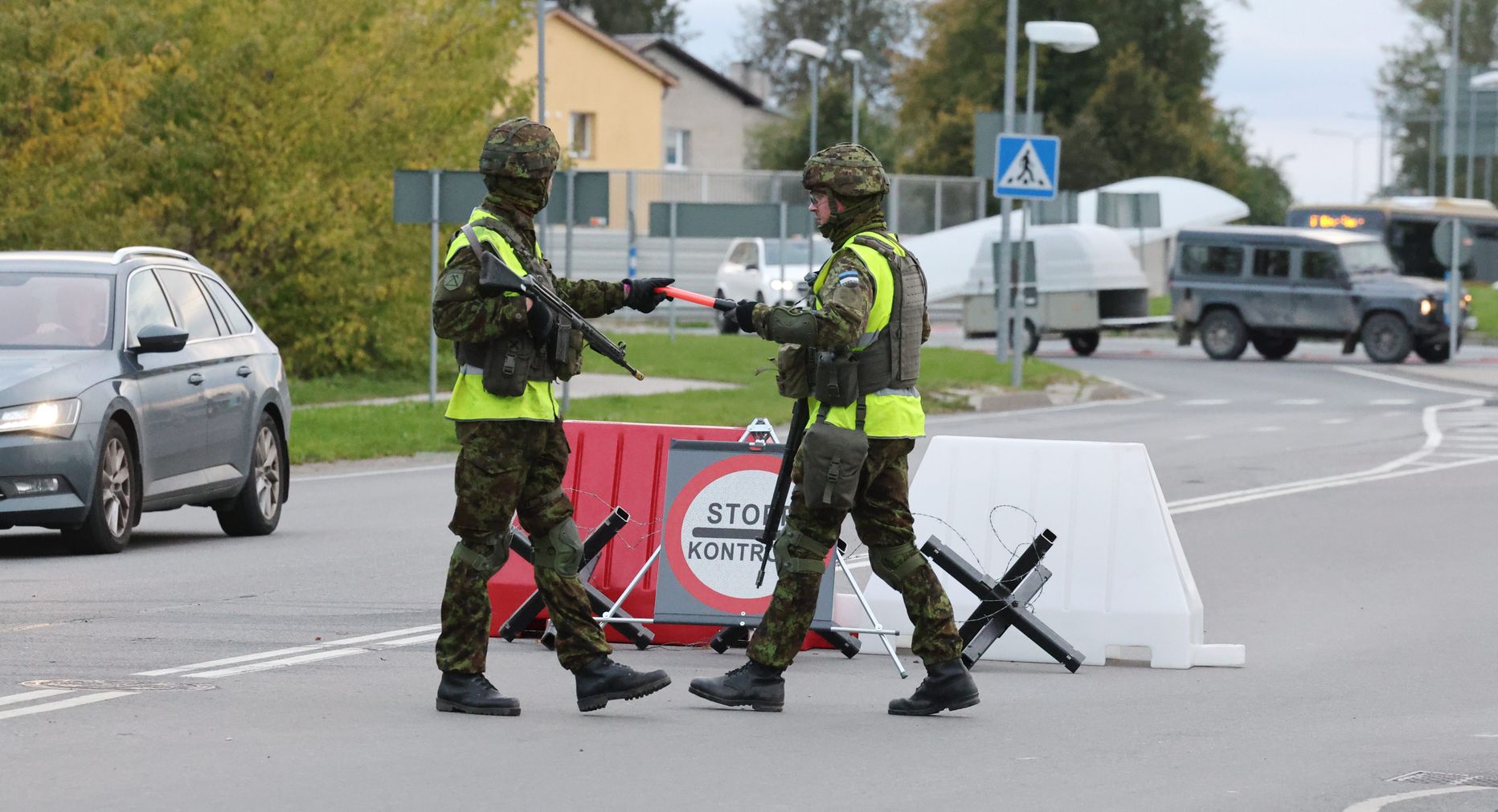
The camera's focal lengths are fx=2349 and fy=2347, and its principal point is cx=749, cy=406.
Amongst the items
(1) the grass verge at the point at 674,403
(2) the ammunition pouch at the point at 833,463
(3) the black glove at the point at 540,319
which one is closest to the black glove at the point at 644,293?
(3) the black glove at the point at 540,319

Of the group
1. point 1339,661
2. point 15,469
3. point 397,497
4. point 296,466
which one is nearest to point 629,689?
point 1339,661

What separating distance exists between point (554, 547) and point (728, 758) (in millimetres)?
989

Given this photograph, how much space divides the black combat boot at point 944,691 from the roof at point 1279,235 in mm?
30838

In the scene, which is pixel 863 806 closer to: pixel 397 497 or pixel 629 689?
pixel 629 689

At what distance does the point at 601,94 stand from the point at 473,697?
6190 centimetres

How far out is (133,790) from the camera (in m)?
6.13

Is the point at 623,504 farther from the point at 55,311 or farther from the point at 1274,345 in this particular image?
the point at 1274,345

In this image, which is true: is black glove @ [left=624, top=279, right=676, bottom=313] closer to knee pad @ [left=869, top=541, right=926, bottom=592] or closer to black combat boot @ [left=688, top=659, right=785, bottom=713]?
knee pad @ [left=869, top=541, right=926, bottom=592]

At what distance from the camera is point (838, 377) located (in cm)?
743

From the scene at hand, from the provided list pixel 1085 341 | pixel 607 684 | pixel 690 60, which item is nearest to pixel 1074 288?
pixel 1085 341

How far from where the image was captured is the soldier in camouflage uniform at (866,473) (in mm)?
7449

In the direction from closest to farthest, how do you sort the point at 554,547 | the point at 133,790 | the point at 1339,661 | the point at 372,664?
the point at 133,790 → the point at 554,547 → the point at 372,664 → the point at 1339,661

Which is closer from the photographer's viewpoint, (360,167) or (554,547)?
(554,547)

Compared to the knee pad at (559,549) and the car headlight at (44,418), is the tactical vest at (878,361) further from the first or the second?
the car headlight at (44,418)
